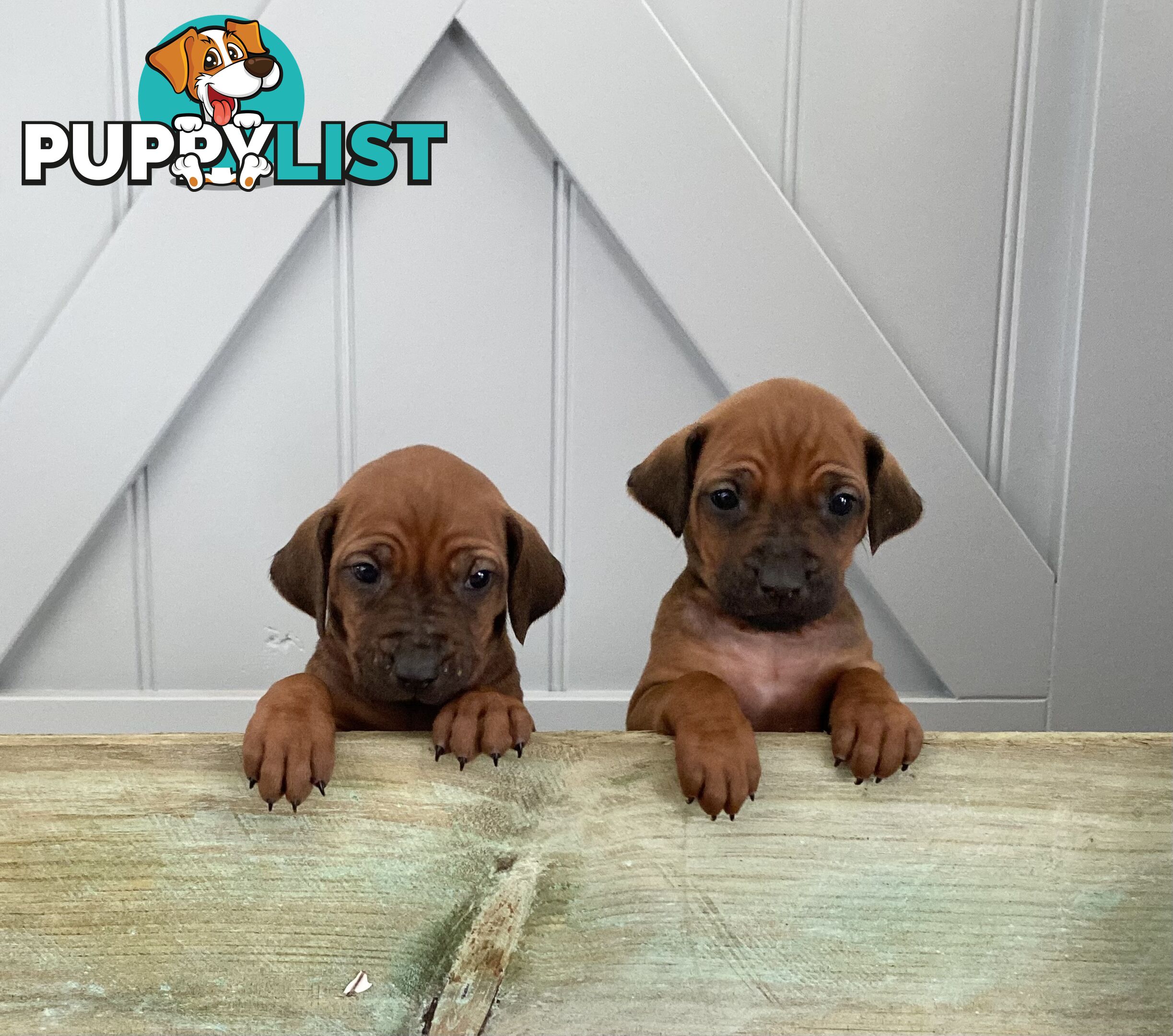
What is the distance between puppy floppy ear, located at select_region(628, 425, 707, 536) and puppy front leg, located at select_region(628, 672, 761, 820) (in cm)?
33

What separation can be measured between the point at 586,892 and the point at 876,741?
1.38 ft

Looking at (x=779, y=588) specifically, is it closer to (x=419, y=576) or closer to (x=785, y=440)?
(x=785, y=440)

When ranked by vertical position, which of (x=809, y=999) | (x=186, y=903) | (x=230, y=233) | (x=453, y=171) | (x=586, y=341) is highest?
(x=453, y=171)

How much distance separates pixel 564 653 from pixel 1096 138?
188 cm

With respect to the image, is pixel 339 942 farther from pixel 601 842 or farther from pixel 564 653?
pixel 564 653

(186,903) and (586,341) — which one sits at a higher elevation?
(586,341)

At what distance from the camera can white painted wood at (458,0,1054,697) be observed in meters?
2.56

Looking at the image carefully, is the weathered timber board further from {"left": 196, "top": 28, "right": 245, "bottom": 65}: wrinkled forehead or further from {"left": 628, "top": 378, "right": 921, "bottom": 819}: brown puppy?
{"left": 196, "top": 28, "right": 245, "bottom": 65}: wrinkled forehead

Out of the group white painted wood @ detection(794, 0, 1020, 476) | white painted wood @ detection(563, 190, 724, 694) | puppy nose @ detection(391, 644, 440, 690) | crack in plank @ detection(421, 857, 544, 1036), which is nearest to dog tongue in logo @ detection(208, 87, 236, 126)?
white painted wood @ detection(563, 190, 724, 694)

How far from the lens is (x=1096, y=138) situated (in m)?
2.61

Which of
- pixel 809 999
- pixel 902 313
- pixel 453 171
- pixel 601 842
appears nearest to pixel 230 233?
pixel 453 171

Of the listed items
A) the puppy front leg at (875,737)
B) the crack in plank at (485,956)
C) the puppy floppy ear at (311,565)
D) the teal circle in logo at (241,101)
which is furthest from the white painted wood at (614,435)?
the crack in plank at (485,956)

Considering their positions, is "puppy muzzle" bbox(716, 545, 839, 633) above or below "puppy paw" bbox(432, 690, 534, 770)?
above

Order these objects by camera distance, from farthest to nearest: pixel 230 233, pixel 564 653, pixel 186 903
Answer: pixel 564 653, pixel 230 233, pixel 186 903
